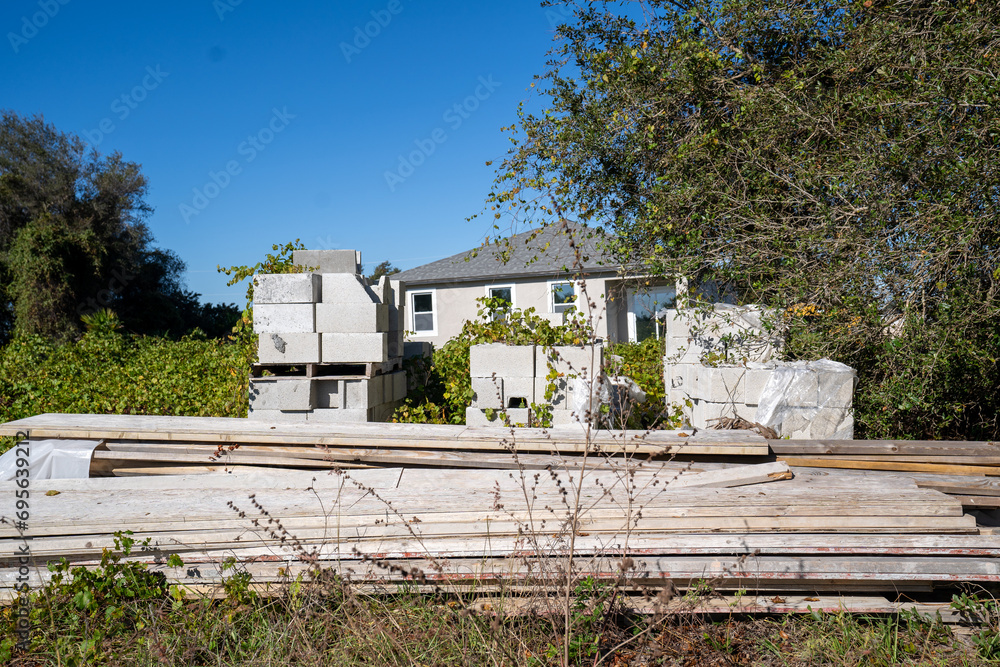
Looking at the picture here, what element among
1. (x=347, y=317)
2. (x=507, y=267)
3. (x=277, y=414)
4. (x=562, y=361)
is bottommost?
(x=277, y=414)

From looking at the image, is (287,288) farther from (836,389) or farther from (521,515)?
(836,389)

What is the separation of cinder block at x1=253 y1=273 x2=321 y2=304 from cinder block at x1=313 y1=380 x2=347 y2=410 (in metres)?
0.84

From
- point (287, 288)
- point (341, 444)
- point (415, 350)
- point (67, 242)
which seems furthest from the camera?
point (67, 242)

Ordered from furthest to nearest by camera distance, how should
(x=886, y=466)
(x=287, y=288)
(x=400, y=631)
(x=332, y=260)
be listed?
(x=332, y=260) < (x=287, y=288) < (x=886, y=466) < (x=400, y=631)

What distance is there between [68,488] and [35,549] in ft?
2.11

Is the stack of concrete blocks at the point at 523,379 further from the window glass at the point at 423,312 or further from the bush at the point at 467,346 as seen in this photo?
the window glass at the point at 423,312

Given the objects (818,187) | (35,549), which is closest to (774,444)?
(818,187)

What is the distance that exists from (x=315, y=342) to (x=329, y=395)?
56cm

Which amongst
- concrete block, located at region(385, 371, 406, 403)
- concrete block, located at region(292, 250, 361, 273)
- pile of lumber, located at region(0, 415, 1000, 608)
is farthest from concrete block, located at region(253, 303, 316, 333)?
pile of lumber, located at region(0, 415, 1000, 608)

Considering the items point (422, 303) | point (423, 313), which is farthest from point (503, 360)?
point (422, 303)

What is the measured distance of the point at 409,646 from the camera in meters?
2.78

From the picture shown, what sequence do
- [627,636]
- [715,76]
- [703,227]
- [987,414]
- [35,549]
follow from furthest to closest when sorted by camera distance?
[715,76]
[703,227]
[987,414]
[35,549]
[627,636]

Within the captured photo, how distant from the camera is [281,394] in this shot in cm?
568

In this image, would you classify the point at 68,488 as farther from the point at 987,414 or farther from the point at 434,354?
the point at 987,414
